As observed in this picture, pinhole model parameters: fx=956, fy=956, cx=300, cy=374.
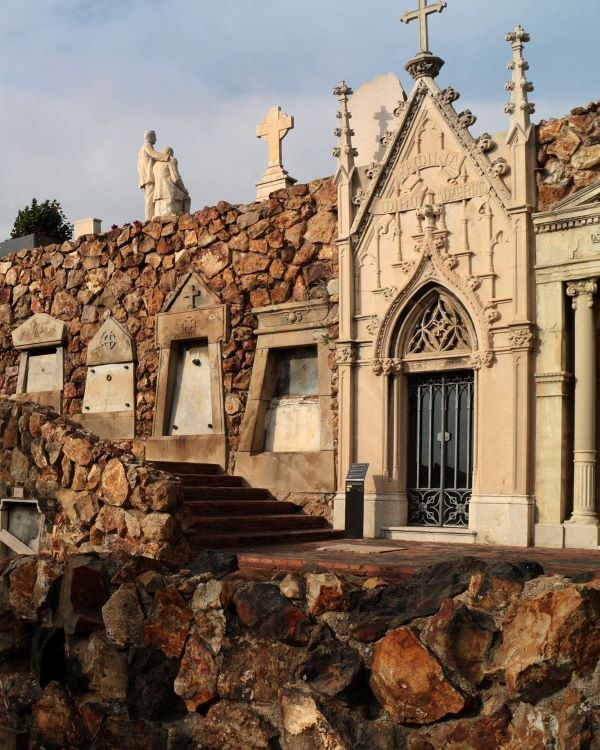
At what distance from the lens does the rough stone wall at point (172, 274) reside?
39.3 feet

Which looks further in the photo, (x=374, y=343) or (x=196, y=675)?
(x=374, y=343)

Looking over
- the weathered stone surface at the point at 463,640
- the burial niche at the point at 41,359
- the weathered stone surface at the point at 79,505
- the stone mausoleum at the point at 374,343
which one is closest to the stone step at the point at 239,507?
the stone mausoleum at the point at 374,343

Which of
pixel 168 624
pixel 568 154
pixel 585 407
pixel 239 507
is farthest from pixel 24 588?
pixel 568 154

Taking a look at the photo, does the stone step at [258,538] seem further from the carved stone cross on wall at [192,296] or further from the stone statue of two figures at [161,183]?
the stone statue of two figures at [161,183]

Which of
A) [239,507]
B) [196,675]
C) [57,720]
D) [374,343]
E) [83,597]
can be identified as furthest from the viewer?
[374,343]

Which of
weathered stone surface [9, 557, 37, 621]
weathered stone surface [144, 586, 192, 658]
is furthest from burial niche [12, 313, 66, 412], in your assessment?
weathered stone surface [144, 586, 192, 658]

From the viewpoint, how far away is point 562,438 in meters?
9.63

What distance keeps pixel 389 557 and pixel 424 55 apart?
239 inches

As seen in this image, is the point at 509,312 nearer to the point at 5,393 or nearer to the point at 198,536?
the point at 198,536

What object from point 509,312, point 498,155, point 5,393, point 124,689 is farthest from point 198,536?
point 5,393

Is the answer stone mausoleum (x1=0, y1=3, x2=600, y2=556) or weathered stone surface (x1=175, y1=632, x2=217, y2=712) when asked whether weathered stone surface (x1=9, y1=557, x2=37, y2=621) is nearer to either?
stone mausoleum (x1=0, y1=3, x2=600, y2=556)

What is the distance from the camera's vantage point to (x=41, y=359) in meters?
15.2

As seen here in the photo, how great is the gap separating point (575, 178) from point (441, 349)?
2287 millimetres

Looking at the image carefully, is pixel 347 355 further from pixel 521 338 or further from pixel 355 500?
pixel 521 338
